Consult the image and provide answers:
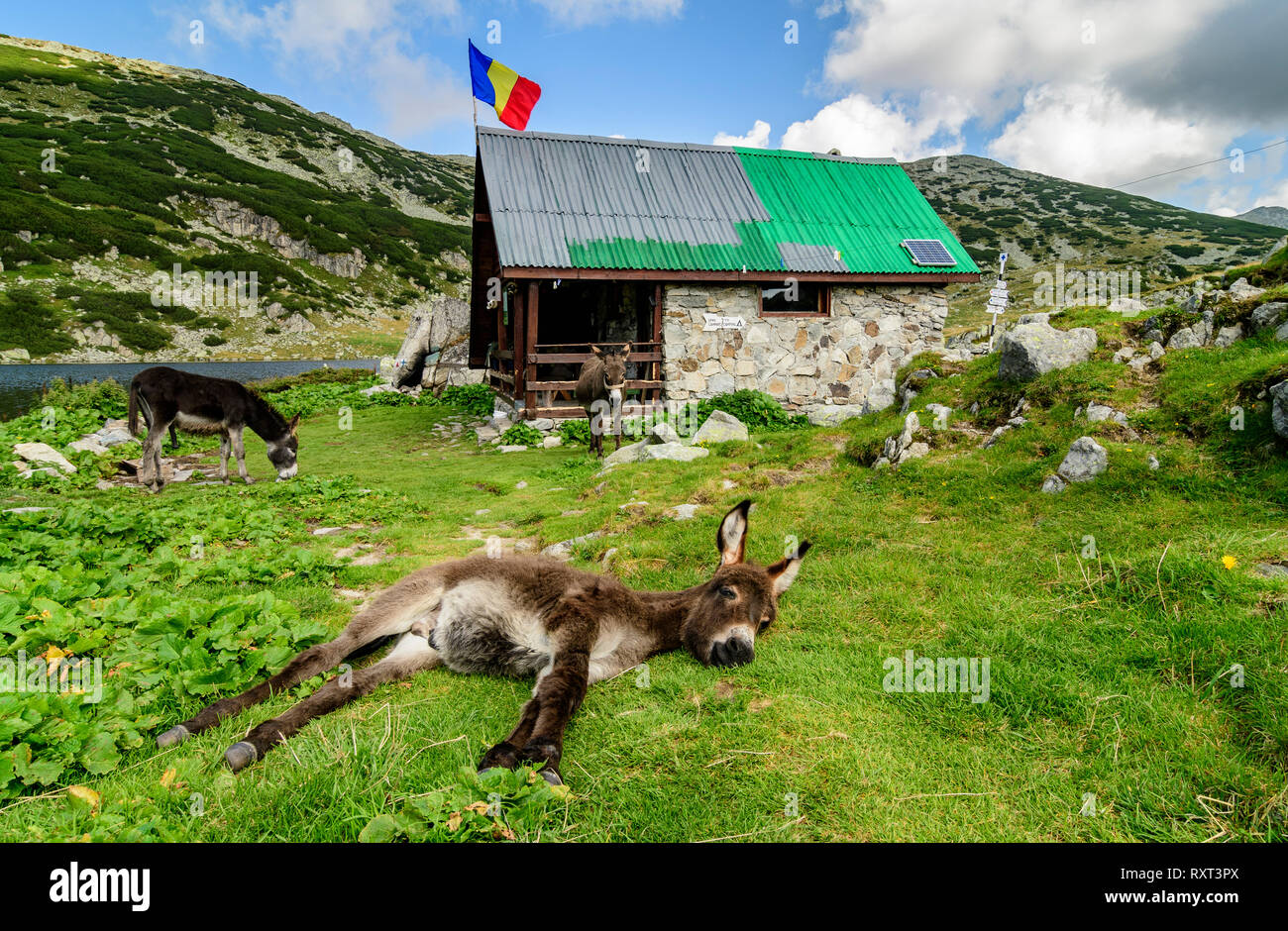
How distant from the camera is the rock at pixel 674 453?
1118 centimetres

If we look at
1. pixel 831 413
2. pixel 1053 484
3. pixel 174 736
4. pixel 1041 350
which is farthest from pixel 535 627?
pixel 831 413

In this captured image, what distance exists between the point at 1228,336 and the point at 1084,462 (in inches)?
133

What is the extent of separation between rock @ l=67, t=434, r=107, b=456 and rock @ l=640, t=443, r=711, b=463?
11.9 m

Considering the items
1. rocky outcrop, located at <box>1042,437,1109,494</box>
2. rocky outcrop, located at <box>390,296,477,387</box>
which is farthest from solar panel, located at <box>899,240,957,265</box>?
rocky outcrop, located at <box>390,296,477,387</box>

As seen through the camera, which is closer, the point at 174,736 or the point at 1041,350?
the point at 174,736

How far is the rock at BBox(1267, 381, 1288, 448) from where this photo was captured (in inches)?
206

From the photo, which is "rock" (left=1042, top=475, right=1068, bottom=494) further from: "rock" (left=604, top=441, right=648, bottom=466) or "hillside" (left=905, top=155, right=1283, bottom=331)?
"hillside" (left=905, top=155, right=1283, bottom=331)

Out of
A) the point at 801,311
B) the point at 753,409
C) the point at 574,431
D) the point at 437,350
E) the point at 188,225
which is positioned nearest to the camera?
the point at 574,431

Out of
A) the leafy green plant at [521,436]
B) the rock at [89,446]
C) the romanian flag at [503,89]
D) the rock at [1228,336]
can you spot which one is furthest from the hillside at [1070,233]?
the rock at [89,446]

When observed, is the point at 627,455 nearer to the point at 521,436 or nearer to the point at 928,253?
the point at 521,436

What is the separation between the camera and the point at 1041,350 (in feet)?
26.5

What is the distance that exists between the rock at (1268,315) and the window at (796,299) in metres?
11.8

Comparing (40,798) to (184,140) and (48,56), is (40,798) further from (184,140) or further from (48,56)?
(48,56)

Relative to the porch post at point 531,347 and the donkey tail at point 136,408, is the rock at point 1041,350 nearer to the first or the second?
the porch post at point 531,347
